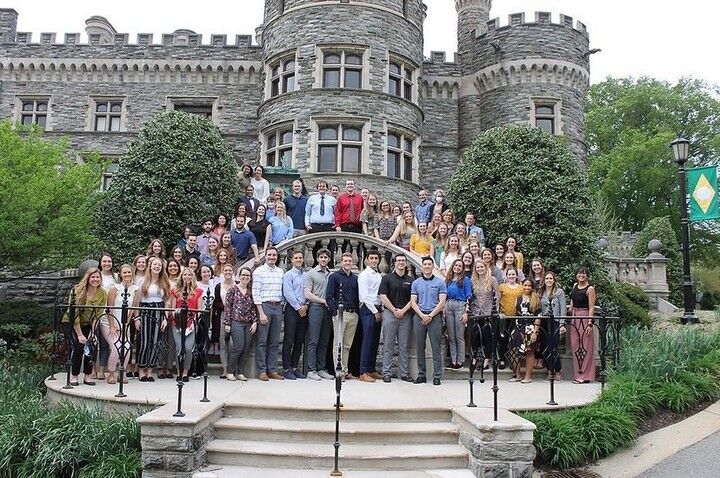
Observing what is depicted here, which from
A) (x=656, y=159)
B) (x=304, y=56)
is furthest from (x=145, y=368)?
(x=656, y=159)

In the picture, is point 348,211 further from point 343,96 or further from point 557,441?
point 343,96

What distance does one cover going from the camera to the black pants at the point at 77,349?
7520mm

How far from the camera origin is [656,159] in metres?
33.8

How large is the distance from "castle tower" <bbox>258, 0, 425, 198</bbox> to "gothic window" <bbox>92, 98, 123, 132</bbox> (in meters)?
7.60

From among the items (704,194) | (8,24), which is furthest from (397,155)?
(8,24)

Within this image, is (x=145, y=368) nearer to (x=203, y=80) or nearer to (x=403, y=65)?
(x=403, y=65)

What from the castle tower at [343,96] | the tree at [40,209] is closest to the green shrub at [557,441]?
the tree at [40,209]

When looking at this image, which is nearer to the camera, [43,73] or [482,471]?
[482,471]

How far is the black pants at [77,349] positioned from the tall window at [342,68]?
15.0m

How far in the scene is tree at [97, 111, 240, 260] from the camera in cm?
1273

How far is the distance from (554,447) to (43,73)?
26938 millimetres

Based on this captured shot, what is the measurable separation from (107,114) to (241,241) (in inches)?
733

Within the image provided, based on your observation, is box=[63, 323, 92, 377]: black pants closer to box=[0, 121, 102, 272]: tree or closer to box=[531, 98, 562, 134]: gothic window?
box=[0, 121, 102, 272]: tree

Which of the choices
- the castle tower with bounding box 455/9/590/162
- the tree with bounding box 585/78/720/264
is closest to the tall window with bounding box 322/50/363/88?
the castle tower with bounding box 455/9/590/162
